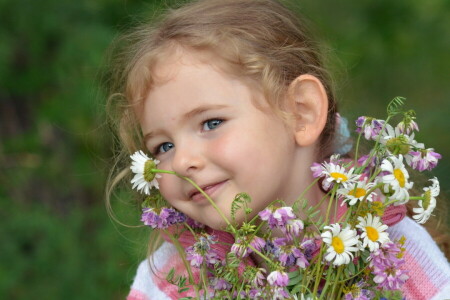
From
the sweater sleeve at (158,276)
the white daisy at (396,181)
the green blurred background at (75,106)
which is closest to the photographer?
the white daisy at (396,181)

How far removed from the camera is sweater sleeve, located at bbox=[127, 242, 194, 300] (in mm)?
2541

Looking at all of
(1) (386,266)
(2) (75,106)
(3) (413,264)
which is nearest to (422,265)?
(3) (413,264)

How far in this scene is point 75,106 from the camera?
3.78 meters

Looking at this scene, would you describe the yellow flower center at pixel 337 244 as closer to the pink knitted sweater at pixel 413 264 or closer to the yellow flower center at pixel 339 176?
the yellow flower center at pixel 339 176

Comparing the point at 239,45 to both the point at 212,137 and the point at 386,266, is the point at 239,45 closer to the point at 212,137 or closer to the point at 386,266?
the point at 212,137

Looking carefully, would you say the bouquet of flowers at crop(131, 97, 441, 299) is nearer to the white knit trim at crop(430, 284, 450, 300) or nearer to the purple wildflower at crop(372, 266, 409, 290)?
the purple wildflower at crop(372, 266, 409, 290)

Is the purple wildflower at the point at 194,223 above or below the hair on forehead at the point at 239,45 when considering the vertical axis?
below

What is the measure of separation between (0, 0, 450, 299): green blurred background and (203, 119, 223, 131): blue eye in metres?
1.49

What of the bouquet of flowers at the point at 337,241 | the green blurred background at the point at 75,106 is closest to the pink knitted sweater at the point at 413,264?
the bouquet of flowers at the point at 337,241

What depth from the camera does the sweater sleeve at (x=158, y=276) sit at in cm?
254

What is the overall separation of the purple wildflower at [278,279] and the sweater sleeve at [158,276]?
79 centimetres

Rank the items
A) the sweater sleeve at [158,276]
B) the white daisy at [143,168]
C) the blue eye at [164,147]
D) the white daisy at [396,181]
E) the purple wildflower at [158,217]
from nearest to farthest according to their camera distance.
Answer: the white daisy at [396,181]
the white daisy at [143,168]
the purple wildflower at [158,217]
the blue eye at [164,147]
the sweater sleeve at [158,276]

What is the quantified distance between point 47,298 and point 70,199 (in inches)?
24.6

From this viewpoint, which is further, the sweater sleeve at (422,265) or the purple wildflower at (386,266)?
the sweater sleeve at (422,265)
